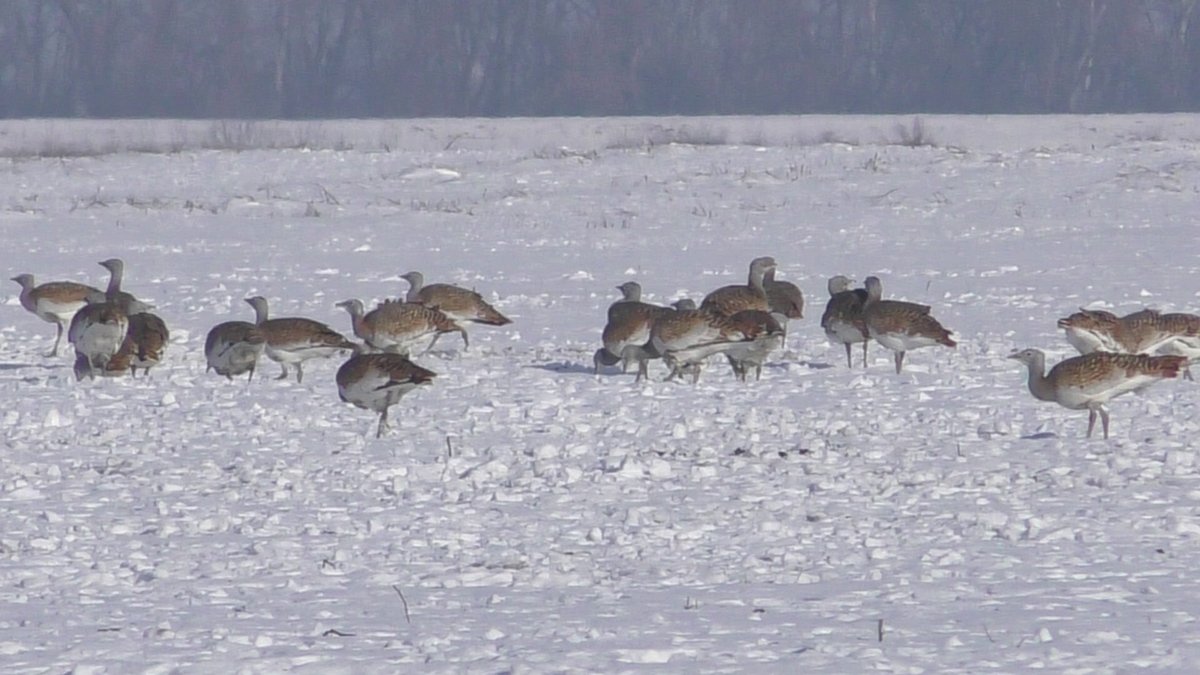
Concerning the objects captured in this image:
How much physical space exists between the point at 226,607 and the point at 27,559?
1.29 meters

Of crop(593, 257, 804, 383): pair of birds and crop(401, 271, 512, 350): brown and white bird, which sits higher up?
crop(401, 271, 512, 350): brown and white bird

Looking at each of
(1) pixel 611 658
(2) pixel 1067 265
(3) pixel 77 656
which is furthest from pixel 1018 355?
(2) pixel 1067 265

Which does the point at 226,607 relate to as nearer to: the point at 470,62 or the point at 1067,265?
the point at 1067,265

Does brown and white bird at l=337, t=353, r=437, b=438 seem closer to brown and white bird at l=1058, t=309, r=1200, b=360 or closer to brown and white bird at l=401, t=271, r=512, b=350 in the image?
brown and white bird at l=401, t=271, r=512, b=350

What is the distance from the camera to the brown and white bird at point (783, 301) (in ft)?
51.9

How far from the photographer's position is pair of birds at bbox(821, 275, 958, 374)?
13906 mm

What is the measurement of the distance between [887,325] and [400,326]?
11.8ft

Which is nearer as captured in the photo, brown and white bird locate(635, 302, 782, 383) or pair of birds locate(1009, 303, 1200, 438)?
pair of birds locate(1009, 303, 1200, 438)

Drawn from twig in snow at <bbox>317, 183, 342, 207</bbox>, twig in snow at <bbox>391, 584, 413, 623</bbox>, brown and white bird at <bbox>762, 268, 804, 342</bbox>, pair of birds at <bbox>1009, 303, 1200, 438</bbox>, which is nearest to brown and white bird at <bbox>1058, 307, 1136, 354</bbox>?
pair of birds at <bbox>1009, 303, 1200, 438</bbox>

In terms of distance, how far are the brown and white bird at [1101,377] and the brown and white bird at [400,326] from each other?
17.9ft

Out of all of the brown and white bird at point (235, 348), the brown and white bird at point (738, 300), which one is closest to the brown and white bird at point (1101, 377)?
the brown and white bird at point (738, 300)

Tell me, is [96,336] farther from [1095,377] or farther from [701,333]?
[1095,377]

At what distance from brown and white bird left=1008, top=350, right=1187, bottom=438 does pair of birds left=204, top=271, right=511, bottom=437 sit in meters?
3.54

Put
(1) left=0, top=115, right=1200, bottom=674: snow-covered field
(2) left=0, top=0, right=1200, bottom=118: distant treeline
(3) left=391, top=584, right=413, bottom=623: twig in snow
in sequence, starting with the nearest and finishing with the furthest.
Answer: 1. (1) left=0, top=115, right=1200, bottom=674: snow-covered field
2. (3) left=391, top=584, right=413, bottom=623: twig in snow
3. (2) left=0, top=0, right=1200, bottom=118: distant treeline
